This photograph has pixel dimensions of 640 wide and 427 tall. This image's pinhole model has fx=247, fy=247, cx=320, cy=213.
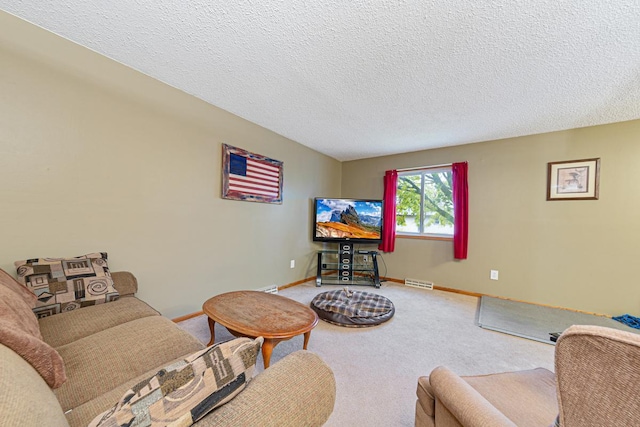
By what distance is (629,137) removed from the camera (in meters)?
2.77

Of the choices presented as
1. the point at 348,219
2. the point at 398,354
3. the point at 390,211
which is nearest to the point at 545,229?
the point at 390,211

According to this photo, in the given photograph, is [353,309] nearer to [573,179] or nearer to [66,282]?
[66,282]

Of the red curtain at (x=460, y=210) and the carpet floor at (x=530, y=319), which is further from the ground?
the red curtain at (x=460, y=210)

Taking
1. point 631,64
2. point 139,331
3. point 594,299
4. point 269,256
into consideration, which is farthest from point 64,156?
point 594,299

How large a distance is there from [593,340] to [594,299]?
3.72m

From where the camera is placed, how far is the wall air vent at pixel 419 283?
390 centimetres

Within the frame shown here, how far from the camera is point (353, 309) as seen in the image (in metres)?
2.54

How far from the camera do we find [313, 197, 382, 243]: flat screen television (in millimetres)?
4082

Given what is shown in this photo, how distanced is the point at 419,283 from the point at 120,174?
4058 mm

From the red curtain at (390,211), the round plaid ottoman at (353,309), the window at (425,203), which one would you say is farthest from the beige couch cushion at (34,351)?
the window at (425,203)

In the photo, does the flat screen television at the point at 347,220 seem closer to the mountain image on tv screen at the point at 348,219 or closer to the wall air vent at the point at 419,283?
the mountain image on tv screen at the point at 348,219

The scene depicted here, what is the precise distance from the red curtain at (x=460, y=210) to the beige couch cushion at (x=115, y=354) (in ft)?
11.8

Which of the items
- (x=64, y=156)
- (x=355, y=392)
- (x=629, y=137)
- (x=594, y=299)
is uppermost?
(x=629, y=137)

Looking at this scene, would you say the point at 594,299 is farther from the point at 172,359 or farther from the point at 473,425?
the point at 172,359
